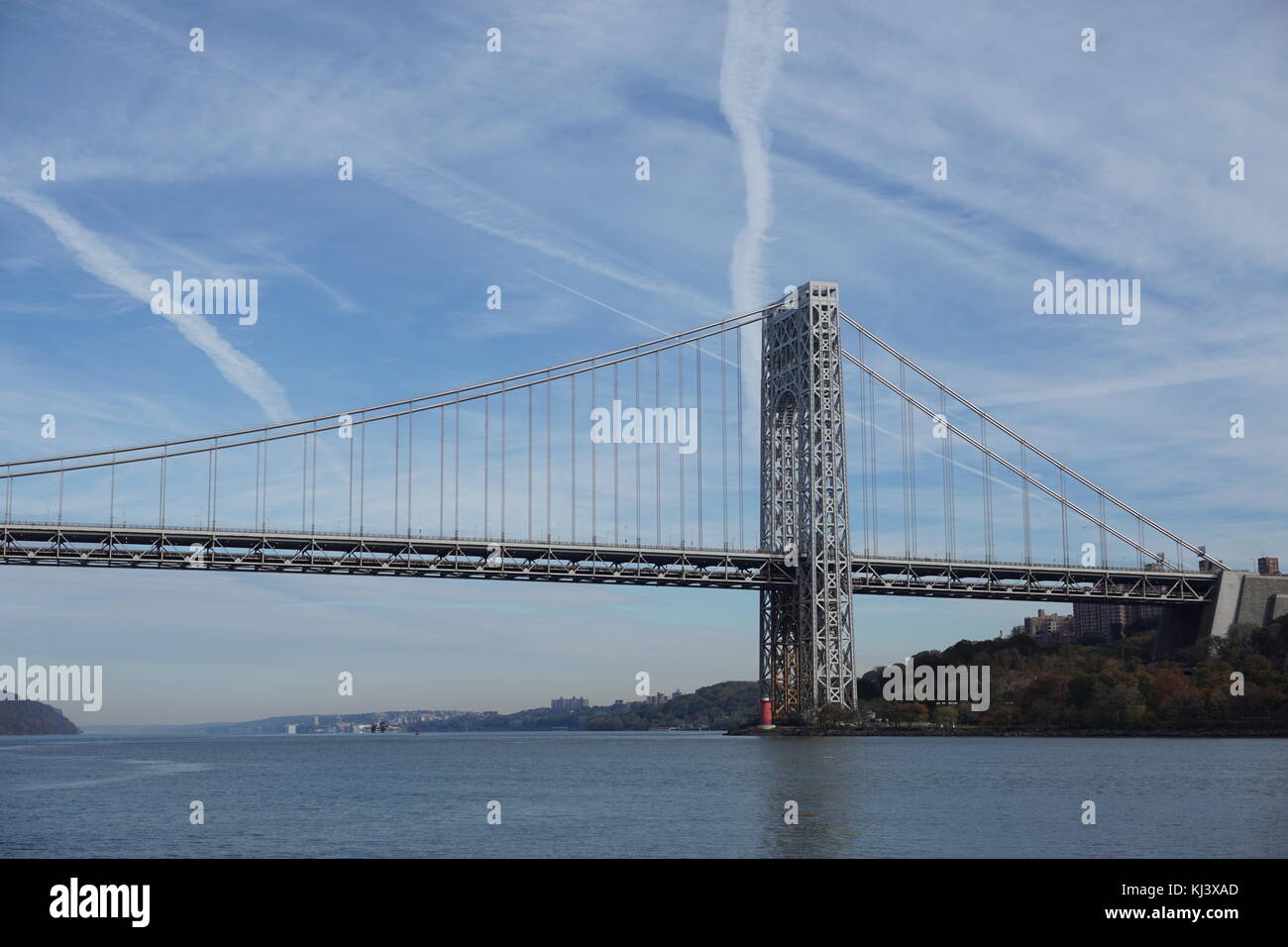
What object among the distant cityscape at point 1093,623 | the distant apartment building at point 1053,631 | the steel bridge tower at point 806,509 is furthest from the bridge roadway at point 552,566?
the distant apartment building at point 1053,631

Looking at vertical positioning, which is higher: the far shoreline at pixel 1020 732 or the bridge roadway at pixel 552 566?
the bridge roadway at pixel 552 566

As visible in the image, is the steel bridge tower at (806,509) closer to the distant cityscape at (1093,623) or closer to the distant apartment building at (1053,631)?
the distant cityscape at (1093,623)

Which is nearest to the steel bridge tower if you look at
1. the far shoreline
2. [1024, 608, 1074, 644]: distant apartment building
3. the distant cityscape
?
the far shoreline

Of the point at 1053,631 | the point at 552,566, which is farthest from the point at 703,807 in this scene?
the point at 1053,631

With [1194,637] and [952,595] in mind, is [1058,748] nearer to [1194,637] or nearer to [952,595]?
[952,595]

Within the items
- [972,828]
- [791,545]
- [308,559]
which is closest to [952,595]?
[791,545]

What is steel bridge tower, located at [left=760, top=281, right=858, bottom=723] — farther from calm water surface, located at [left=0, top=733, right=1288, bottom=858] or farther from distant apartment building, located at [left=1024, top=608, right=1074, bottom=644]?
distant apartment building, located at [left=1024, top=608, right=1074, bottom=644]
